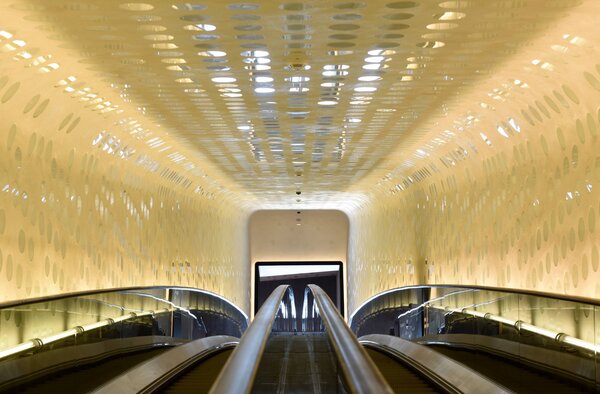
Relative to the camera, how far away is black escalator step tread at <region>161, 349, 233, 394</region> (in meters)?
7.57

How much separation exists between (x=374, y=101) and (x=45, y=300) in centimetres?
492

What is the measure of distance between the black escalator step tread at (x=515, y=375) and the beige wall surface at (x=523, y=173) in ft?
4.59

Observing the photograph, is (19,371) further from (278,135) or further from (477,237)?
(477,237)

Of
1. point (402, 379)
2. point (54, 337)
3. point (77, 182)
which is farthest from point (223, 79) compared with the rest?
point (402, 379)

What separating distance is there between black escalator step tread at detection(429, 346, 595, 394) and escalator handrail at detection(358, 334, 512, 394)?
0.08 m

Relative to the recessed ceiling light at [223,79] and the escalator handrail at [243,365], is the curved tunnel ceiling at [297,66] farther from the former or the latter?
the escalator handrail at [243,365]

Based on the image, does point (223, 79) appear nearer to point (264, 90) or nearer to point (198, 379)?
point (264, 90)

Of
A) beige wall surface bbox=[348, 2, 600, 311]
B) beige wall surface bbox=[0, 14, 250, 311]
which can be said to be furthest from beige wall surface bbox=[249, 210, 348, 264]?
beige wall surface bbox=[348, 2, 600, 311]

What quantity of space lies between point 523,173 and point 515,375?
4.05m

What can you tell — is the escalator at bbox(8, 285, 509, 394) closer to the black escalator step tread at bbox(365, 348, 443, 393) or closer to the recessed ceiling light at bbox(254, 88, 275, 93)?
the black escalator step tread at bbox(365, 348, 443, 393)

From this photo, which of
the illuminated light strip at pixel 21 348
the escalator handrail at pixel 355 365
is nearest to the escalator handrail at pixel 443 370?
the escalator handrail at pixel 355 365

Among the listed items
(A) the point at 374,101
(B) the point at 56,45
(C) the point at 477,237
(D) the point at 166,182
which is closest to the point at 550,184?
(A) the point at 374,101

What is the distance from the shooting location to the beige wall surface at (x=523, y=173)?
24.4ft

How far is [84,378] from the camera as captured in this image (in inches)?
259
